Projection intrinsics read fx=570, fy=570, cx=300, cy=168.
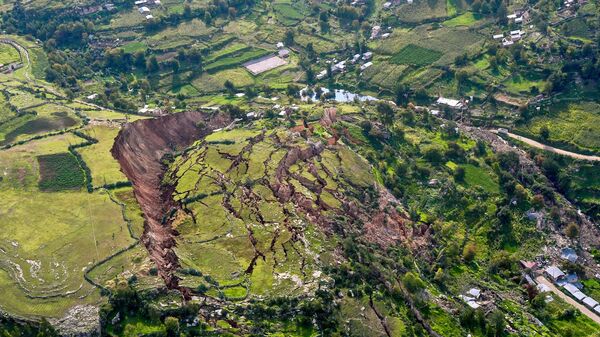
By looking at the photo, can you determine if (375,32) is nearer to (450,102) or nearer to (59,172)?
(450,102)

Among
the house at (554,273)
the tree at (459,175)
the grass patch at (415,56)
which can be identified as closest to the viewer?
the house at (554,273)

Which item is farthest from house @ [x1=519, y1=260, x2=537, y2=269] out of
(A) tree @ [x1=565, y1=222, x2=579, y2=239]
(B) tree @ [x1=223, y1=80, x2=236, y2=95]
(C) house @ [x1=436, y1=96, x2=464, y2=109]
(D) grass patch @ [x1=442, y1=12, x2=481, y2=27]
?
(B) tree @ [x1=223, y1=80, x2=236, y2=95]

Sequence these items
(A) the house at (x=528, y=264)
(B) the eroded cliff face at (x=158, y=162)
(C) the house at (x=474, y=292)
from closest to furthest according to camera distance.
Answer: (B) the eroded cliff face at (x=158, y=162), (C) the house at (x=474, y=292), (A) the house at (x=528, y=264)

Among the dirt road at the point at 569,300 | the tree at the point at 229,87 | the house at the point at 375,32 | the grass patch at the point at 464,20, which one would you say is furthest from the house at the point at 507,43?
the dirt road at the point at 569,300

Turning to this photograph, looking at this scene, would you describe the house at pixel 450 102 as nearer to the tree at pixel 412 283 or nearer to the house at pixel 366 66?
the house at pixel 366 66

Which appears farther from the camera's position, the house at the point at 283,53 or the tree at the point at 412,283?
the house at the point at 283,53

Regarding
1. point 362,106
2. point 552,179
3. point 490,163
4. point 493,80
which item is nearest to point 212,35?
point 362,106
